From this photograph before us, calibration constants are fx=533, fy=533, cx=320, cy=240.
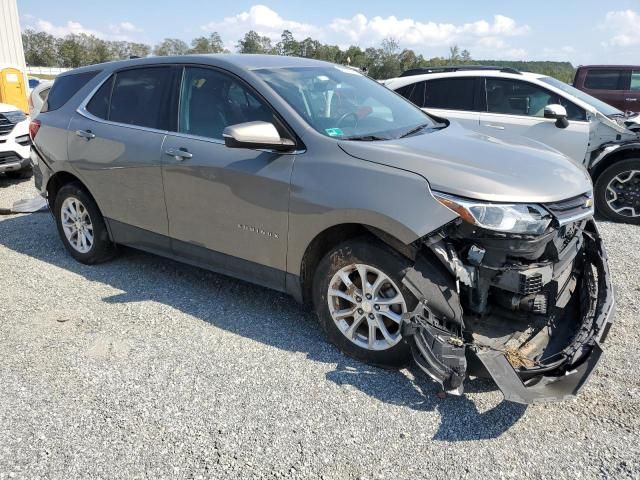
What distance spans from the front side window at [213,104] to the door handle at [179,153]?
0.52ft

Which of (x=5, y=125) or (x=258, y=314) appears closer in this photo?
(x=258, y=314)

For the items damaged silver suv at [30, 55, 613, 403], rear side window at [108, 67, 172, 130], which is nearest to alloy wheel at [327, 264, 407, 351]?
damaged silver suv at [30, 55, 613, 403]

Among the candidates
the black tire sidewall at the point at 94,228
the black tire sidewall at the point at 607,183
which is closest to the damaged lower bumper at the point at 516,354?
the black tire sidewall at the point at 94,228

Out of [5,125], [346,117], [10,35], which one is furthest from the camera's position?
[10,35]

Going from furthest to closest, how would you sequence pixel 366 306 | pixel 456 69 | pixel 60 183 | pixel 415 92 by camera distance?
pixel 456 69
pixel 415 92
pixel 60 183
pixel 366 306

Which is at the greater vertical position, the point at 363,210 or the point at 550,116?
the point at 550,116

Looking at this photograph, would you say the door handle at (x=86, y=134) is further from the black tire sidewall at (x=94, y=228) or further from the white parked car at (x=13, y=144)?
the white parked car at (x=13, y=144)

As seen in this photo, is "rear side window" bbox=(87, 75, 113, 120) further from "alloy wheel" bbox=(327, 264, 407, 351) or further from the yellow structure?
the yellow structure

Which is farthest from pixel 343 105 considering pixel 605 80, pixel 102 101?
pixel 605 80

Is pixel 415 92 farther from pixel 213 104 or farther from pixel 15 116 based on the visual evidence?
pixel 15 116

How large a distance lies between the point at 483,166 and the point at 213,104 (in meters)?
2.02

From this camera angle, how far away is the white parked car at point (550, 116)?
655 centimetres

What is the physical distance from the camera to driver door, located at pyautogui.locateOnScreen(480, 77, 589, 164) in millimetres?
6816

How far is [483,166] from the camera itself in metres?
3.02
